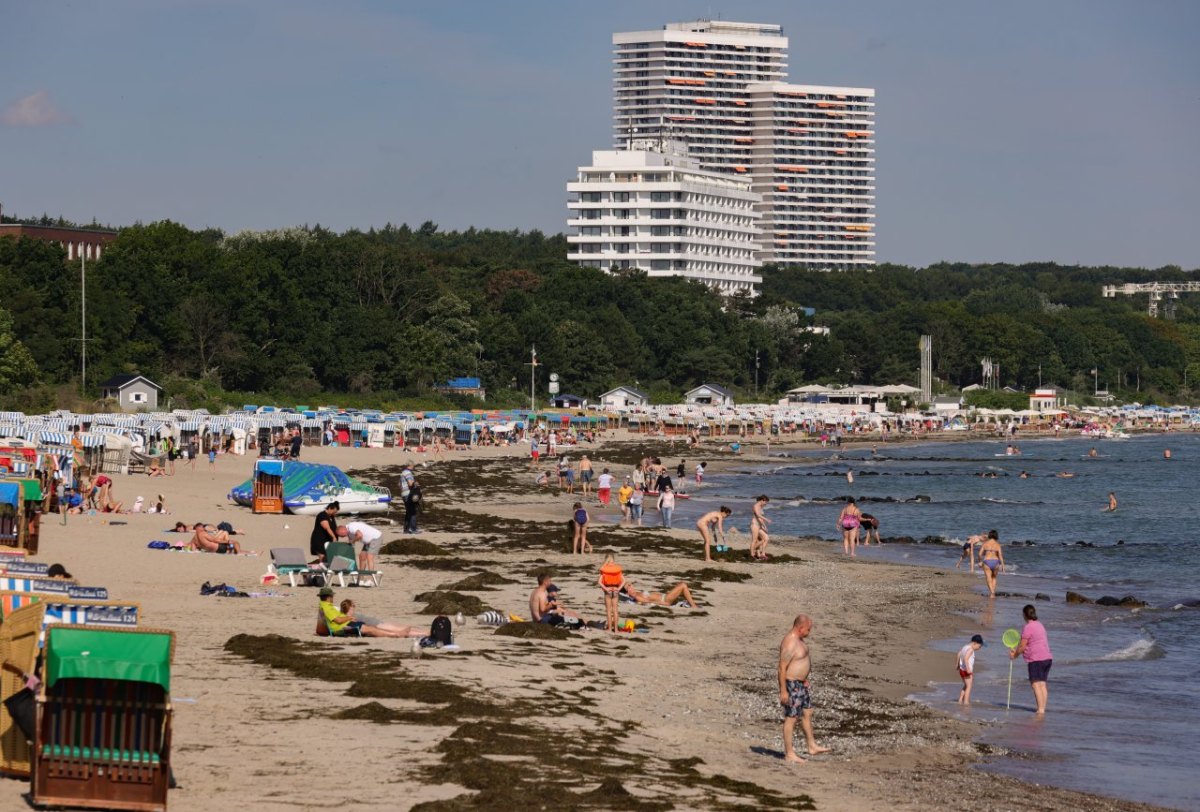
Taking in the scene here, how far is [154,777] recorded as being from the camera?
9508 millimetres

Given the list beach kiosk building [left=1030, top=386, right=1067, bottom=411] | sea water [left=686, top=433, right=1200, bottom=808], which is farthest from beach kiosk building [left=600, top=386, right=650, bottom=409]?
beach kiosk building [left=1030, top=386, right=1067, bottom=411]

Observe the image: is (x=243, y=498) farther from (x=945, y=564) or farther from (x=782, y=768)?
(x=782, y=768)

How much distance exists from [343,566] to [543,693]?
7.80 meters

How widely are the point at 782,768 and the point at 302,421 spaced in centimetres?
5496

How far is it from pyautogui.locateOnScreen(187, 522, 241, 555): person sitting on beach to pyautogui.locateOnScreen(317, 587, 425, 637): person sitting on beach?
8550 mm

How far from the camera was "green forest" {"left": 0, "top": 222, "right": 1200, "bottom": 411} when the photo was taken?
77875 mm

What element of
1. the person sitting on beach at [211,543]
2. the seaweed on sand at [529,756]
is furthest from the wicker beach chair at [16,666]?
the person sitting on beach at [211,543]

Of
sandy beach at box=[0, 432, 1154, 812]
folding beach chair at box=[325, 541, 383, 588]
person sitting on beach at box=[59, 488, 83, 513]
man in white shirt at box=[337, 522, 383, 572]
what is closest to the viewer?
sandy beach at box=[0, 432, 1154, 812]

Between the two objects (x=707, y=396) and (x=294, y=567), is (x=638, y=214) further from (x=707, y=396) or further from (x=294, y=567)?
(x=294, y=567)

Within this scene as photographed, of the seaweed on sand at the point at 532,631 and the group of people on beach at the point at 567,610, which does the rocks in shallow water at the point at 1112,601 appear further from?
the seaweed on sand at the point at 532,631

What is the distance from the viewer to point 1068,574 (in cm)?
3144

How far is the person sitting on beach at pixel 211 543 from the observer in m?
24.9

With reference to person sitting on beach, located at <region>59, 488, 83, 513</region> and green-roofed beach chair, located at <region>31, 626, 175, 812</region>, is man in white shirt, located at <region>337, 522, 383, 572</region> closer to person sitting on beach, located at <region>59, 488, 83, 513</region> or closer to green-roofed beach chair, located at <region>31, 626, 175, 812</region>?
person sitting on beach, located at <region>59, 488, 83, 513</region>

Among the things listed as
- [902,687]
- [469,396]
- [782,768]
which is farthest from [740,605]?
[469,396]
